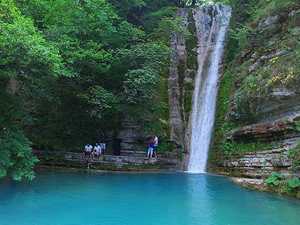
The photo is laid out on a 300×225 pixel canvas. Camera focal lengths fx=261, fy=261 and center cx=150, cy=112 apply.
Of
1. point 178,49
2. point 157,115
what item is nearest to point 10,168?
point 157,115

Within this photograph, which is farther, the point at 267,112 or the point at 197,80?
the point at 197,80

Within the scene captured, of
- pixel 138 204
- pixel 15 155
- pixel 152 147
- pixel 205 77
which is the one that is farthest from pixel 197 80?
pixel 15 155

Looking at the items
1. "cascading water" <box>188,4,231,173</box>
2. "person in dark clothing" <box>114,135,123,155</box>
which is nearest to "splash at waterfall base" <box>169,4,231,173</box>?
"cascading water" <box>188,4,231,173</box>

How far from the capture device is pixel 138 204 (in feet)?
22.4

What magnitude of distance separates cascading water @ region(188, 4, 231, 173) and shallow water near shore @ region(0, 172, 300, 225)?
5.38 m

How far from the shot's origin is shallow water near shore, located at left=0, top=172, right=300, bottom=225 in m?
5.55

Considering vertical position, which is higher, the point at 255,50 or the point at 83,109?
the point at 255,50

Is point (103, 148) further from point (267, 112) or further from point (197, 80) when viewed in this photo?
point (267, 112)

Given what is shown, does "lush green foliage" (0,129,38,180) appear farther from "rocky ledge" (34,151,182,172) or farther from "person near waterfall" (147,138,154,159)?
"person near waterfall" (147,138,154,159)

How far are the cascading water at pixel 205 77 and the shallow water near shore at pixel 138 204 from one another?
212 inches

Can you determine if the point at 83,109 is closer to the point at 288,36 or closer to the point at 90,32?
the point at 90,32

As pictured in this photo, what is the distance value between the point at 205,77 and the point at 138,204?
13.6 metres

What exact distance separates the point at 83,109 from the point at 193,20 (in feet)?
44.0

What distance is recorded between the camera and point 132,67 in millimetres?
16438
